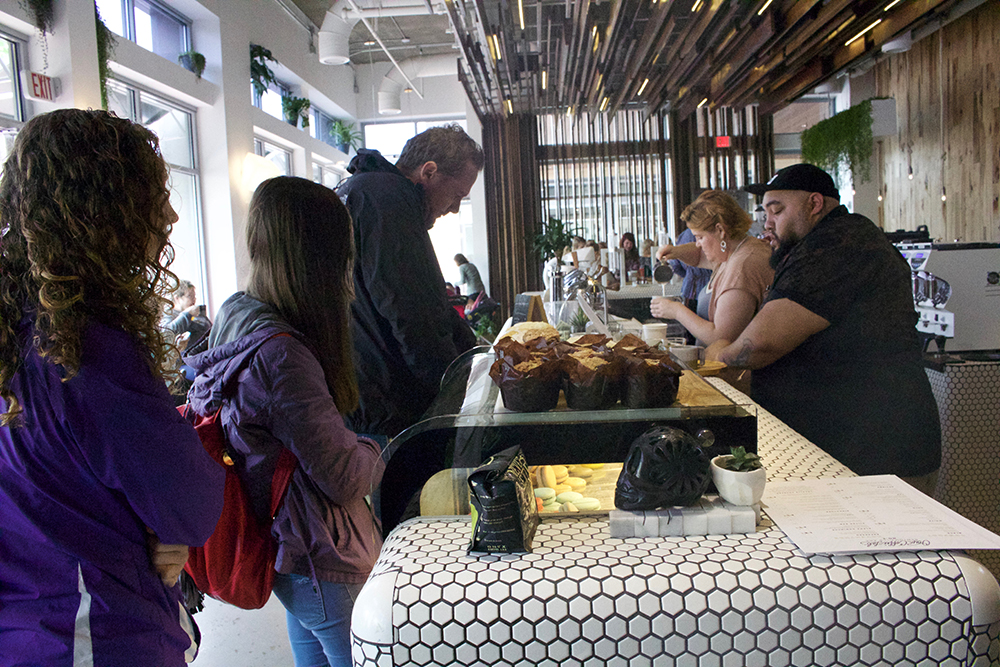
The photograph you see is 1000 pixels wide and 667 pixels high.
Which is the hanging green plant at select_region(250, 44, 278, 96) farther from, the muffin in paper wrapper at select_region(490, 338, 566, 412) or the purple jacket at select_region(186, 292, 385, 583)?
the muffin in paper wrapper at select_region(490, 338, 566, 412)

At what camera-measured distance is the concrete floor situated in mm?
2902

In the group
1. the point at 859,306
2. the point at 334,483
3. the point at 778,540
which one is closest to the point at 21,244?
the point at 334,483

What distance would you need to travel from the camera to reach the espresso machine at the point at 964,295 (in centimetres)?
384

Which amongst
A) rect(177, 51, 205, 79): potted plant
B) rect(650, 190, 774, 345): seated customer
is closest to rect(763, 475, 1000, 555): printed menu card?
rect(650, 190, 774, 345): seated customer

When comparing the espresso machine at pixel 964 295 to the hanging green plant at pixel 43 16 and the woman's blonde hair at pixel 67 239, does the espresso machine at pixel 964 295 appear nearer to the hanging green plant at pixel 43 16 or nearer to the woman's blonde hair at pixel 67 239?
the woman's blonde hair at pixel 67 239

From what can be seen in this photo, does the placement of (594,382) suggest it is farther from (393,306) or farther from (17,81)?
(17,81)

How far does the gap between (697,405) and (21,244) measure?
106 cm

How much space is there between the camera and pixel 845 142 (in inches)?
362

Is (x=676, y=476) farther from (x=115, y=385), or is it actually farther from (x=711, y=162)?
(x=711, y=162)

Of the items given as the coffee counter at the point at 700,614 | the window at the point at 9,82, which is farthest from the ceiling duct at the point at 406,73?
the coffee counter at the point at 700,614

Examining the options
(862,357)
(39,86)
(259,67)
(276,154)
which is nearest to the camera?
(862,357)

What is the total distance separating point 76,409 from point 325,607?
734 millimetres

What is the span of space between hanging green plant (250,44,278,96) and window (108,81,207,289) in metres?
1.52

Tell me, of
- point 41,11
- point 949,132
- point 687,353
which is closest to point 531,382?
point 687,353
